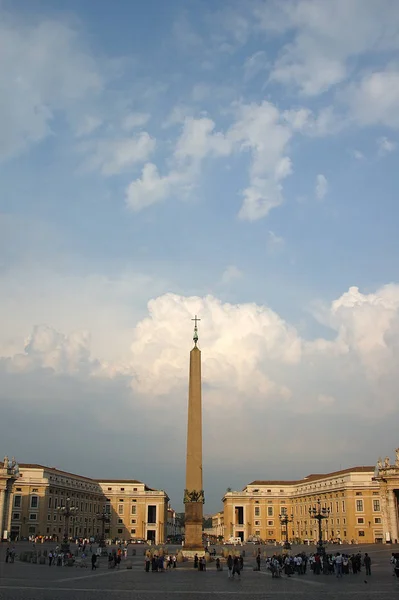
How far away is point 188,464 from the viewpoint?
34.6 metres

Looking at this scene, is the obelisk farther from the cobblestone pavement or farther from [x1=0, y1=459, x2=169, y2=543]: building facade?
[x1=0, y1=459, x2=169, y2=543]: building facade

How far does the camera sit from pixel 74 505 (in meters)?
94.0

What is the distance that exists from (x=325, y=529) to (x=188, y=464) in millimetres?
63870

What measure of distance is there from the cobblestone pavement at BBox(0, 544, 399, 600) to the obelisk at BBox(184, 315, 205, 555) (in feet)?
14.4

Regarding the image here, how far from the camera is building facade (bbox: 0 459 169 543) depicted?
84.0m

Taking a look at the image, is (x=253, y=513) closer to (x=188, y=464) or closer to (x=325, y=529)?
(x=325, y=529)

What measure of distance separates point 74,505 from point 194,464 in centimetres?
6637

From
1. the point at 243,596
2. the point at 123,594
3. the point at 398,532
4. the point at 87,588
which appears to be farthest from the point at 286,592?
the point at 398,532

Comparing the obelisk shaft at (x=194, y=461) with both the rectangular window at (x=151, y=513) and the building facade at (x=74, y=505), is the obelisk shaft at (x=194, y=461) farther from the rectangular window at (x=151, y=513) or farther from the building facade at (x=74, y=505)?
the rectangular window at (x=151, y=513)

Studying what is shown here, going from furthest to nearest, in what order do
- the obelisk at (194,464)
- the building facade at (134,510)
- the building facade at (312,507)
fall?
1. the building facade at (134,510)
2. the building facade at (312,507)
3. the obelisk at (194,464)

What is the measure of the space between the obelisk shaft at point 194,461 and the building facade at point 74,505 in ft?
124

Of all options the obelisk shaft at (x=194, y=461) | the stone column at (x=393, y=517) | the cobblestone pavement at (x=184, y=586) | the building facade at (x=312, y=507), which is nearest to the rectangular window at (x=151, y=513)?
the building facade at (x=312, y=507)

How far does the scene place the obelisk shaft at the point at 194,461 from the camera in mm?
34406

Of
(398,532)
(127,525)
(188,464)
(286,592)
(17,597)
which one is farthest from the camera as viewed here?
(127,525)
